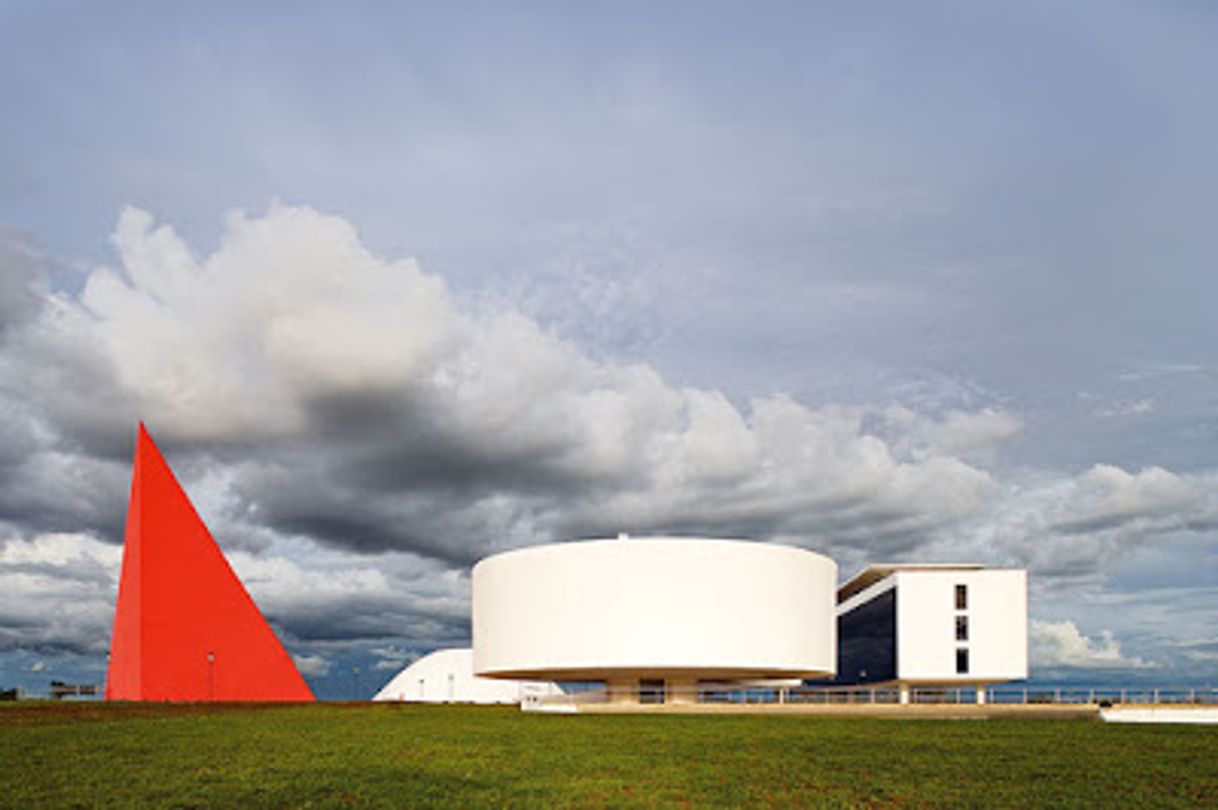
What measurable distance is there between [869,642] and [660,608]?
2467 centimetres

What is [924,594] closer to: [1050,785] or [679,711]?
[679,711]

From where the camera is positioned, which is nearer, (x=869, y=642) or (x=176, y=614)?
(x=176, y=614)

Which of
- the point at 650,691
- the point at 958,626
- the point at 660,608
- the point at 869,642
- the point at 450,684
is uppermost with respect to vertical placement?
the point at 660,608

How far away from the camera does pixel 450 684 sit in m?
79.5

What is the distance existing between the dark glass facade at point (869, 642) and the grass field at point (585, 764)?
2721cm

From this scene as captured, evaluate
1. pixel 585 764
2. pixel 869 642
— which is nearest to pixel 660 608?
pixel 585 764

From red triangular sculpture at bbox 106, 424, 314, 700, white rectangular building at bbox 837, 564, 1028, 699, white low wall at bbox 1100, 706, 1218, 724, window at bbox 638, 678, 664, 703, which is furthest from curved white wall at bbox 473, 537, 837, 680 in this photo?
white rectangular building at bbox 837, 564, 1028, 699

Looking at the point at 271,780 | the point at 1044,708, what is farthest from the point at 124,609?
the point at 1044,708

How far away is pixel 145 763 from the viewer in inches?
710

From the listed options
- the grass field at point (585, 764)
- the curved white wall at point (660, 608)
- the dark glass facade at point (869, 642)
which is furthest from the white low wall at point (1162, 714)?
the dark glass facade at point (869, 642)

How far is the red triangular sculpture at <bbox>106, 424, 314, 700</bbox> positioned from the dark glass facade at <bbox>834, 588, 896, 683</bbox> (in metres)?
29.8

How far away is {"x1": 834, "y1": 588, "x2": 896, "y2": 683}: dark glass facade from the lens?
56.4 metres

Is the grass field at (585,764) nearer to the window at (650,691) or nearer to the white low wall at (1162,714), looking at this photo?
the white low wall at (1162,714)

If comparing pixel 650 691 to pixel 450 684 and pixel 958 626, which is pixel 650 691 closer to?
pixel 958 626
